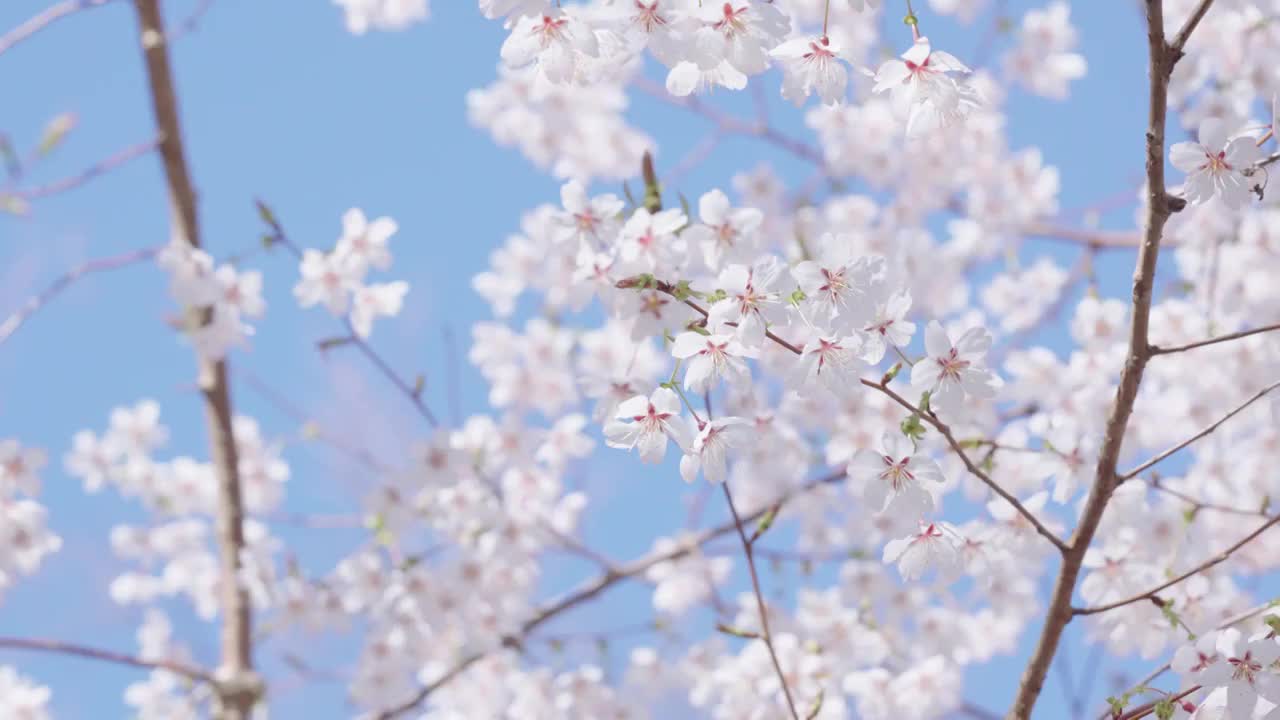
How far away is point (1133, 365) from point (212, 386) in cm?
267

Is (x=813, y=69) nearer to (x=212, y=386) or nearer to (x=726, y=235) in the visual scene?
(x=726, y=235)

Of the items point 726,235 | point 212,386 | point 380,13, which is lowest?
point 726,235

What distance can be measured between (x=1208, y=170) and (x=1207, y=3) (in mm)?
277

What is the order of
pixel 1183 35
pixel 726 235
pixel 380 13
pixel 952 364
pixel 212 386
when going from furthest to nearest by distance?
pixel 380 13
pixel 212 386
pixel 726 235
pixel 952 364
pixel 1183 35

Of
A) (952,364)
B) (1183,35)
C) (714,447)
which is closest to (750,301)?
(714,447)

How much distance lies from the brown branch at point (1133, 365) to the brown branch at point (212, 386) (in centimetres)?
240

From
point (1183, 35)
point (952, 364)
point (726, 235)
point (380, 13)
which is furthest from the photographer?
point (380, 13)

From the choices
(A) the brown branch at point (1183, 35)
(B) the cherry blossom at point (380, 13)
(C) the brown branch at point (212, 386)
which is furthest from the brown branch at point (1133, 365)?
(B) the cherry blossom at point (380, 13)

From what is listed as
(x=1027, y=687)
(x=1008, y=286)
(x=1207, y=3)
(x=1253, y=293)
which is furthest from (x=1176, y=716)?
(x=1008, y=286)

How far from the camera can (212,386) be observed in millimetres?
3346

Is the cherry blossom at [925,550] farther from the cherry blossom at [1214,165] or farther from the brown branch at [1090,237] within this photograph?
the brown branch at [1090,237]

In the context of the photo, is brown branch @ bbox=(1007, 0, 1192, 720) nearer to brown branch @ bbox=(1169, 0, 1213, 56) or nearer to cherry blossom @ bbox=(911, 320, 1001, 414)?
brown branch @ bbox=(1169, 0, 1213, 56)

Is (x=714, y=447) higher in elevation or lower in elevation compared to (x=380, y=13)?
lower

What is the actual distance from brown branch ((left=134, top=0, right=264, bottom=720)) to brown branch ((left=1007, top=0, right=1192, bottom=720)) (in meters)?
2.40
